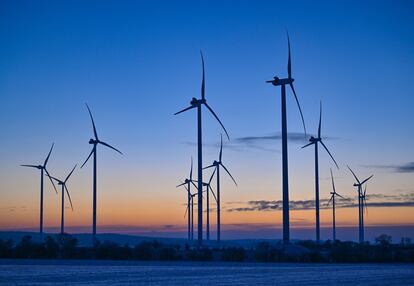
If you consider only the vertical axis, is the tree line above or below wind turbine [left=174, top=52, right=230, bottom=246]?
below

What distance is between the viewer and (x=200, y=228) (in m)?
82.0

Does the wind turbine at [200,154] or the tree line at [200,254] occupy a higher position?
the wind turbine at [200,154]

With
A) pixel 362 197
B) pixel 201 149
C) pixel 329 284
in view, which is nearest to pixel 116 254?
pixel 201 149

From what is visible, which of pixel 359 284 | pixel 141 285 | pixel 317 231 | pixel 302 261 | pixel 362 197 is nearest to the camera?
pixel 141 285

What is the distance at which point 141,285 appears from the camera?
33.1 metres

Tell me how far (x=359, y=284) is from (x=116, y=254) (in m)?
46.9

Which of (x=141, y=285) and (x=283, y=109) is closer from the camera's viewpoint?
(x=141, y=285)

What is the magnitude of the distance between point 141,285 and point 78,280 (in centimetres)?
546

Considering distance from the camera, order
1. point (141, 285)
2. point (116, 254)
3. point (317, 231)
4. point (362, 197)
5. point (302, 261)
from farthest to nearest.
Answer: point (362, 197) → point (317, 231) → point (116, 254) → point (302, 261) → point (141, 285)

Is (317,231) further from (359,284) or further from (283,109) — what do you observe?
(359,284)

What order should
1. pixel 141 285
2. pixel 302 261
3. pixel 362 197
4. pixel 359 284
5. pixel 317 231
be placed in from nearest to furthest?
pixel 141 285 < pixel 359 284 < pixel 302 261 < pixel 317 231 < pixel 362 197

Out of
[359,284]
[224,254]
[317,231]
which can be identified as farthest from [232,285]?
[317,231]

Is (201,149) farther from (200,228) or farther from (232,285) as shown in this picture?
(232,285)

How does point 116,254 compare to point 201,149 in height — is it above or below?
below
